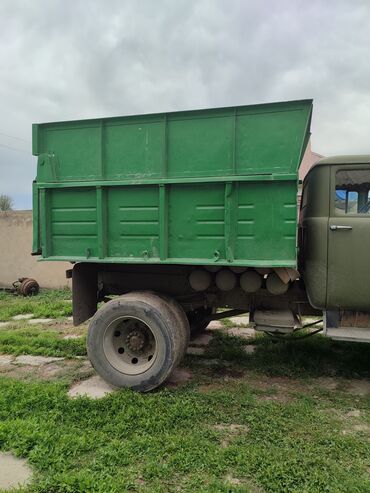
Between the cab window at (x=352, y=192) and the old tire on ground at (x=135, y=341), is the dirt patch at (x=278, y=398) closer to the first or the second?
the old tire on ground at (x=135, y=341)

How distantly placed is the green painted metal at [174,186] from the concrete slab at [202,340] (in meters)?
2.25

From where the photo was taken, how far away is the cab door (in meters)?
3.89

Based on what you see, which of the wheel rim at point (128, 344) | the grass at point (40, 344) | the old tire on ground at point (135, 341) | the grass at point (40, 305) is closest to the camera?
the old tire on ground at point (135, 341)

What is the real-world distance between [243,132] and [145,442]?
2833 mm

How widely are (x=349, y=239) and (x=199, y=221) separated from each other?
4.78 feet

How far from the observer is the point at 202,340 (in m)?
6.07

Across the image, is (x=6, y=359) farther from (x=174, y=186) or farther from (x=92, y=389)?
(x=174, y=186)

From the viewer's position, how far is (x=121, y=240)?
4.22 m

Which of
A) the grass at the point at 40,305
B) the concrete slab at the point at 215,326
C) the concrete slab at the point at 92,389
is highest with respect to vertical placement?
the grass at the point at 40,305

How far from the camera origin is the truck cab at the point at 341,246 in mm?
3902

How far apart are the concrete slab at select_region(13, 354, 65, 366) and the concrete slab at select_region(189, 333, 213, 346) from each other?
1869 millimetres

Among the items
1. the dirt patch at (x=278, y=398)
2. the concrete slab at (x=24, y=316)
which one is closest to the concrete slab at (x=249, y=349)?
the dirt patch at (x=278, y=398)

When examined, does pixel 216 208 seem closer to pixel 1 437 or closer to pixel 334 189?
pixel 334 189

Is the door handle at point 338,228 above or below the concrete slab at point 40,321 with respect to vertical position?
above
